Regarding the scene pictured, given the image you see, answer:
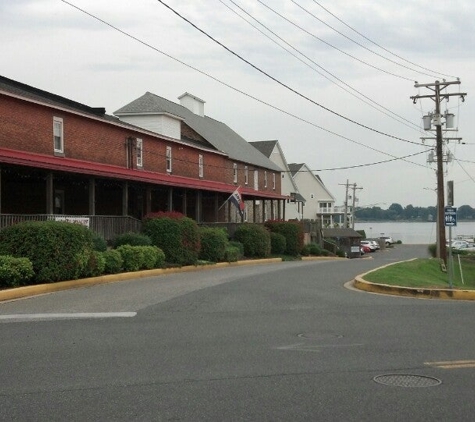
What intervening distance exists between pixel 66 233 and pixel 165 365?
11.1 meters

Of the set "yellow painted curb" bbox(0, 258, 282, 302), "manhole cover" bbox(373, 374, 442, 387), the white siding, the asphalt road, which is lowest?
"manhole cover" bbox(373, 374, 442, 387)

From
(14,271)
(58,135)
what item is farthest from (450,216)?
(58,135)

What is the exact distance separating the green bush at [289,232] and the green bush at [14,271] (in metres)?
28.7

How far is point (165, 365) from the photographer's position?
28.7ft

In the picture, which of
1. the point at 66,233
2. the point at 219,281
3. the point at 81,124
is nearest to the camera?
the point at 66,233

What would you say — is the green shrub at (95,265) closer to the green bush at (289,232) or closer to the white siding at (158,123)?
the white siding at (158,123)

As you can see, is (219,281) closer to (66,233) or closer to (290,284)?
(290,284)

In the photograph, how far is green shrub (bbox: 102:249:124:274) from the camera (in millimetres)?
22062

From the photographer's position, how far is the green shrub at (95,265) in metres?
20.3

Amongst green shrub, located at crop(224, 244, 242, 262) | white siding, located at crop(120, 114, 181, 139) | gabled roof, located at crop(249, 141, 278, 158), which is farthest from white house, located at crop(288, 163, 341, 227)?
green shrub, located at crop(224, 244, 242, 262)

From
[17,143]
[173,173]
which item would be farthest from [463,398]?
[173,173]

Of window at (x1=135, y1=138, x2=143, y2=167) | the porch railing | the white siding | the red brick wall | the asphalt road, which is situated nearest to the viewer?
the asphalt road

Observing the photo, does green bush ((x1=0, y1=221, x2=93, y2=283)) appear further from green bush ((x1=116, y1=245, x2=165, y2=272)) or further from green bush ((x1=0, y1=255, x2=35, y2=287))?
green bush ((x1=116, y1=245, x2=165, y2=272))

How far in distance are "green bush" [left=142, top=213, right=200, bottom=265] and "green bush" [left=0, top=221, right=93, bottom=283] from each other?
27.7 ft
